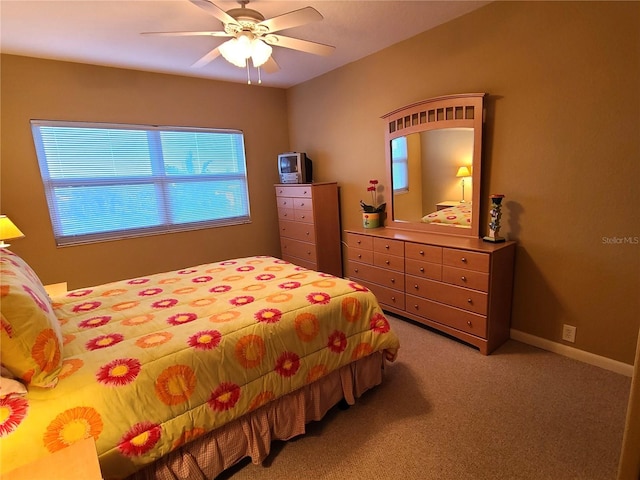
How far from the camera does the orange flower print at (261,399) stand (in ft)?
4.91

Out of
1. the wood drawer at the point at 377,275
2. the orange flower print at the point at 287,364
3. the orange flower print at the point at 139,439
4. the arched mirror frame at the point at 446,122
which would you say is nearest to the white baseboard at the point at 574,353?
the arched mirror frame at the point at 446,122

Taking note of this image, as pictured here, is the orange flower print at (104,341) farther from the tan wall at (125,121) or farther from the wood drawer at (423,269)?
the tan wall at (125,121)

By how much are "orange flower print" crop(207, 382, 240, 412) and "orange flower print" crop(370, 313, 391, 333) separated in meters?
0.86

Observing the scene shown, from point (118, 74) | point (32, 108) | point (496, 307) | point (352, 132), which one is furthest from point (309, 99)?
point (496, 307)

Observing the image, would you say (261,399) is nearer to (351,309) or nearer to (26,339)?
(351,309)

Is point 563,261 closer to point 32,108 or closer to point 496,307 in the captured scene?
point 496,307

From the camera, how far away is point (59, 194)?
318 centimetres

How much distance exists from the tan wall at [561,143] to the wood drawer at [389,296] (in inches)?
35.5

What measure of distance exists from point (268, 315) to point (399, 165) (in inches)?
87.3


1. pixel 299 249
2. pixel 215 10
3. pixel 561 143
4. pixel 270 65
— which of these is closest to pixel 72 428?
pixel 215 10

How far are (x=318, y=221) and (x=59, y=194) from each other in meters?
2.61

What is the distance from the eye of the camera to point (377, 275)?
3.09 m
